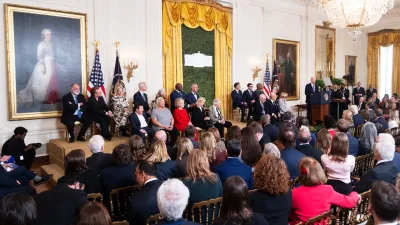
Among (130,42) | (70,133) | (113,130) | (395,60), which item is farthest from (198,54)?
(395,60)

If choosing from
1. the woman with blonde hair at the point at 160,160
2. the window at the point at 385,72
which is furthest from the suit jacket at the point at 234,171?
the window at the point at 385,72

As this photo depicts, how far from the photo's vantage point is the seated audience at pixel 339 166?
4023 millimetres

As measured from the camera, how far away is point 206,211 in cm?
331

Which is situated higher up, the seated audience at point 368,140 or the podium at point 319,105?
the podium at point 319,105

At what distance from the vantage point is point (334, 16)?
32.3ft

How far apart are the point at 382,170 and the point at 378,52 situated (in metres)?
16.2

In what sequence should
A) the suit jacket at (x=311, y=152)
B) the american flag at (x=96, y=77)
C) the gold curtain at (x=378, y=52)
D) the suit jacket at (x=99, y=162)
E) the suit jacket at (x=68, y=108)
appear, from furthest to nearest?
the gold curtain at (x=378, y=52)
the american flag at (x=96, y=77)
the suit jacket at (x=68, y=108)
the suit jacket at (x=311, y=152)
the suit jacket at (x=99, y=162)

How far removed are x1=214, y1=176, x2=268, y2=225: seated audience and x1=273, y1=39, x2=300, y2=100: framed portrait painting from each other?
39.7 feet

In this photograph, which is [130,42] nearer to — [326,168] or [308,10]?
[326,168]

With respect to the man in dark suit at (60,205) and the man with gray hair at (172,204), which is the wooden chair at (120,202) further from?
the man with gray hair at (172,204)

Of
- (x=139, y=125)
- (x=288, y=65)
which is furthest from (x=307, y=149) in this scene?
(x=288, y=65)

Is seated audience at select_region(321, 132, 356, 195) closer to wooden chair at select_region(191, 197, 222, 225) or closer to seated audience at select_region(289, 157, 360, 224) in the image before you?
seated audience at select_region(289, 157, 360, 224)

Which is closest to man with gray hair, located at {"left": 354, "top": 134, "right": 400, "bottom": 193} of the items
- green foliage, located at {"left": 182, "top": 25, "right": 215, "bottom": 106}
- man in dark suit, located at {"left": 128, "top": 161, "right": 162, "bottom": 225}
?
man in dark suit, located at {"left": 128, "top": 161, "right": 162, "bottom": 225}

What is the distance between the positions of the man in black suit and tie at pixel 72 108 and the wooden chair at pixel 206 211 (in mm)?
5438
